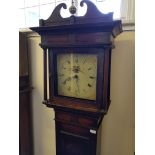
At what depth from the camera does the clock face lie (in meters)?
1.00

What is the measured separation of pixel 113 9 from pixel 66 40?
53cm

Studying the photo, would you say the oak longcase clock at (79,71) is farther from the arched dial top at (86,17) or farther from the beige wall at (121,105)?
the beige wall at (121,105)

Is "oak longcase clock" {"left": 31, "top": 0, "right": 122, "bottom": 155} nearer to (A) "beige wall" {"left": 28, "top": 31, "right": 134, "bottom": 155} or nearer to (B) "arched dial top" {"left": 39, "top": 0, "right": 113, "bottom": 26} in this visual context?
(B) "arched dial top" {"left": 39, "top": 0, "right": 113, "bottom": 26}

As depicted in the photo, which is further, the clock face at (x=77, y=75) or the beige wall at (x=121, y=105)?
the beige wall at (x=121, y=105)

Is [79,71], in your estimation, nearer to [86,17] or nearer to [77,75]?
[77,75]

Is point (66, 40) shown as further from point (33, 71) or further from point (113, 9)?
point (33, 71)

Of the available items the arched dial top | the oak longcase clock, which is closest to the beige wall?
the oak longcase clock

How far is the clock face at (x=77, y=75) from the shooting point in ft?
3.27

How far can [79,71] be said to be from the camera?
1.04m

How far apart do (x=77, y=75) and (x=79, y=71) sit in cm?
3

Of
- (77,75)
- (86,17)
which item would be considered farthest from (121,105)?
(86,17)

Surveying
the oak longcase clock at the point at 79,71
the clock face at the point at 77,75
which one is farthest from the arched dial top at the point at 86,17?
the clock face at the point at 77,75

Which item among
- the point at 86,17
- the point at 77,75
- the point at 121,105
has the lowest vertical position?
the point at 121,105

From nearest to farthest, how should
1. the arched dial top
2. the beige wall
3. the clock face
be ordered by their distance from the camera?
the arched dial top, the clock face, the beige wall
